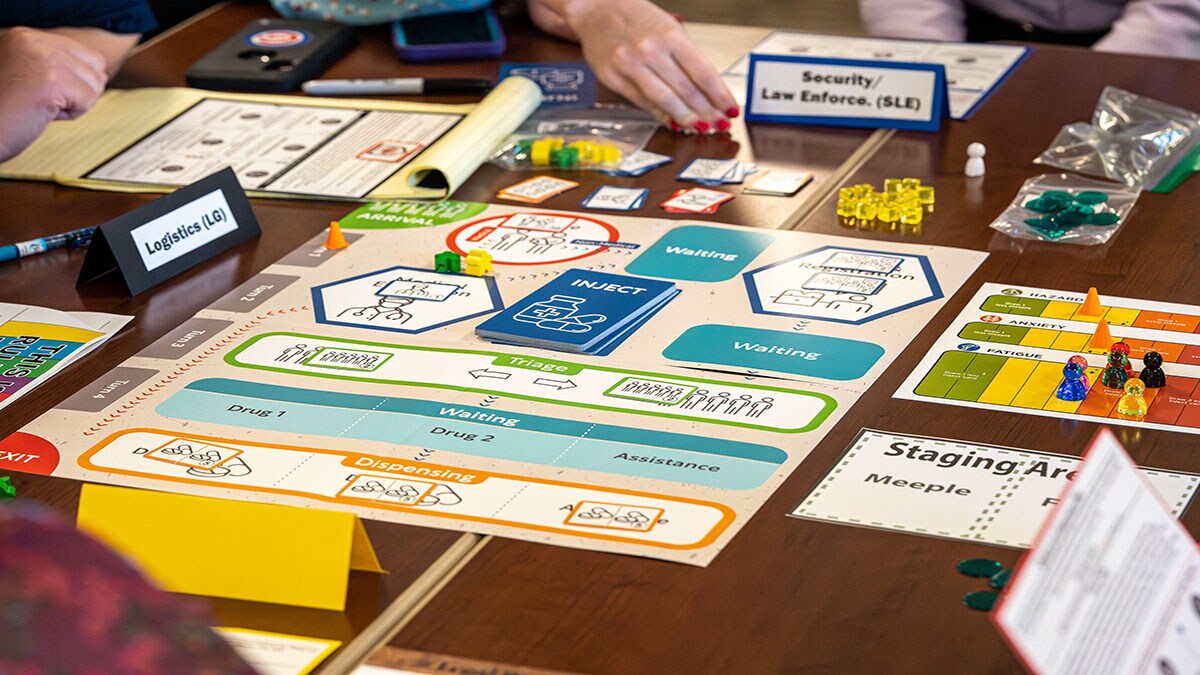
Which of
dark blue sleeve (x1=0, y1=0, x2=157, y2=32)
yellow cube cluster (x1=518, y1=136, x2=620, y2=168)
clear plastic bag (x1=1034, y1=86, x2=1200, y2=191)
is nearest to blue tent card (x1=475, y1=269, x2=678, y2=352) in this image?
yellow cube cluster (x1=518, y1=136, x2=620, y2=168)

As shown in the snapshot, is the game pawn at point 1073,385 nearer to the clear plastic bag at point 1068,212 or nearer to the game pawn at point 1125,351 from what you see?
the game pawn at point 1125,351

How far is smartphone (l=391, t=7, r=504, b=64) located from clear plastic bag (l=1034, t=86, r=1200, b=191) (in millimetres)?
844

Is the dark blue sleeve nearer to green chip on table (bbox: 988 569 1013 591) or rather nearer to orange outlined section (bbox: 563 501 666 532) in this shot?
orange outlined section (bbox: 563 501 666 532)

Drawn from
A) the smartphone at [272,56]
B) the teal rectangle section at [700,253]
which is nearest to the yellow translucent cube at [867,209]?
the teal rectangle section at [700,253]

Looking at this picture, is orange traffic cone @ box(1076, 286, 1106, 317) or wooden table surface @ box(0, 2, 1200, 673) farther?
orange traffic cone @ box(1076, 286, 1106, 317)

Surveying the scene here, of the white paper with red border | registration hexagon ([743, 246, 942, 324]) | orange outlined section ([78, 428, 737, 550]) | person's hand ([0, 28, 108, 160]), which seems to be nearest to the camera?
the white paper with red border

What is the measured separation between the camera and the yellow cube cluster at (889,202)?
5.20ft

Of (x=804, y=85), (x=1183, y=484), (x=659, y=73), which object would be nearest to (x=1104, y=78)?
(x=804, y=85)

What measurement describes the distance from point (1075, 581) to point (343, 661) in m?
0.45

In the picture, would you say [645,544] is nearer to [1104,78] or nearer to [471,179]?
[471,179]

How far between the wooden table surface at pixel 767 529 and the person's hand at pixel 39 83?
79 millimetres

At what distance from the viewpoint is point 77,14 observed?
6.98ft

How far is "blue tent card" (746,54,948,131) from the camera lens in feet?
5.95

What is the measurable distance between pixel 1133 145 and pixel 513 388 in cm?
86
